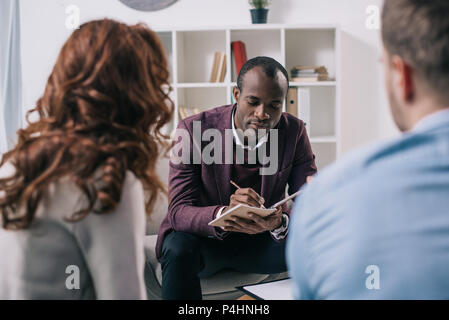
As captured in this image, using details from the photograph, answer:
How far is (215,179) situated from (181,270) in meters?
0.43

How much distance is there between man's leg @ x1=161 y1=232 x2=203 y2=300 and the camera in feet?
4.87

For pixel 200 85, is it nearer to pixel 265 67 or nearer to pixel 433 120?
pixel 265 67

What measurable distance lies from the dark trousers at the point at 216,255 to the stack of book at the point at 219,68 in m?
1.63

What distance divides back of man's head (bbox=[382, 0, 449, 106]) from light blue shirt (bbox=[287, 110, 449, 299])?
2.4 inches

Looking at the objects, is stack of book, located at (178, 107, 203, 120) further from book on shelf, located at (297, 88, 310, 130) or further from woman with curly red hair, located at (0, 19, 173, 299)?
woman with curly red hair, located at (0, 19, 173, 299)

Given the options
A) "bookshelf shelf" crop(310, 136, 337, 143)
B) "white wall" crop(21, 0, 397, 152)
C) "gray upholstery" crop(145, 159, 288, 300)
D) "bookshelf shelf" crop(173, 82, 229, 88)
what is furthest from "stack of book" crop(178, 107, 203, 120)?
"gray upholstery" crop(145, 159, 288, 300)

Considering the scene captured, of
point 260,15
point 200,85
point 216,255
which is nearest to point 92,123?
point 216,255

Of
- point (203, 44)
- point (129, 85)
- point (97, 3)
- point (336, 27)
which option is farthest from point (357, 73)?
point (129, 85)

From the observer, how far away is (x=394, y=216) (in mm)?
585

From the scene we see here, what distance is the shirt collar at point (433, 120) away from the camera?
61 centimetres

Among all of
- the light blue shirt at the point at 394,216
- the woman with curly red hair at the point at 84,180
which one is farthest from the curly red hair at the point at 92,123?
the light blue shirt at the point at 394,216

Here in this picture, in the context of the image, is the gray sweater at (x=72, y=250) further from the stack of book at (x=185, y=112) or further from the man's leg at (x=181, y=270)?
the stack of book at (x=185, y=112)

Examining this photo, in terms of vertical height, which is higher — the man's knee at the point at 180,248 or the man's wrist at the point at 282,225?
the man's wrist at the point at 282,225

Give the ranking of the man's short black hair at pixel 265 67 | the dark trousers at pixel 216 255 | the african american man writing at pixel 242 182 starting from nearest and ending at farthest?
the dark trousers at pixel 216 255 → the african american man writing at pixel 242 182 → the man's short black hair at pixel 265 67
